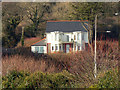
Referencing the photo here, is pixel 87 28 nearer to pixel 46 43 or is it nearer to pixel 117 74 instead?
pixel 46 43

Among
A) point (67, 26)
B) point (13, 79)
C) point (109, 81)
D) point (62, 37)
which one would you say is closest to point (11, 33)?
point (62, 37)

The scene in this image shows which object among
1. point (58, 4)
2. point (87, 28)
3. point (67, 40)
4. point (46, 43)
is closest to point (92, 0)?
point (87, 28)

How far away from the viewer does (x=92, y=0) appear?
102ft

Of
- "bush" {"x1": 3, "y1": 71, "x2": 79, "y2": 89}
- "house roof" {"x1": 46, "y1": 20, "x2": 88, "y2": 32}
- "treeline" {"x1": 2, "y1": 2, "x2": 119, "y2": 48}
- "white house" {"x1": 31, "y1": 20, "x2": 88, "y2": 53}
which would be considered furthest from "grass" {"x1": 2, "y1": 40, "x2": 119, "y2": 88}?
"treeline" {"x1": 2, "y1": 2, "x2": 119, "y2": 48}

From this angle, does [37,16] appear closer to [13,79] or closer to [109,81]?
[13,79]

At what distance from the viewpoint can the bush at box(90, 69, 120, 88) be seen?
706cm

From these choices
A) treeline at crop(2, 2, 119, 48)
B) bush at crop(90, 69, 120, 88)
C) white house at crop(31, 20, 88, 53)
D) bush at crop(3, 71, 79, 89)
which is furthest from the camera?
treeline at crop(2, 2, 119, 48)

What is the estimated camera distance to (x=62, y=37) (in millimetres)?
31453

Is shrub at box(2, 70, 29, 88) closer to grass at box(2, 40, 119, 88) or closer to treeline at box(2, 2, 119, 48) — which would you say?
grass at box(2, 40, 119, 88)

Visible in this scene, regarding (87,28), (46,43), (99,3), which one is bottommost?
(46,43)

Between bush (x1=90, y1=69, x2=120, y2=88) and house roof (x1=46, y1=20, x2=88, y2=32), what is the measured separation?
2324 cm

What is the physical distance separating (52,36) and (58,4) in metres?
11.8

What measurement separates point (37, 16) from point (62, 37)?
623 cm

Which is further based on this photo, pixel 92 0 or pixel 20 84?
pixel 92 0
